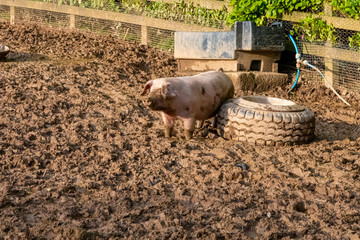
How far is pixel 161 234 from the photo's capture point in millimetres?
2904

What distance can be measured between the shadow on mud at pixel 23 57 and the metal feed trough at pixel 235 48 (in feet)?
6.28

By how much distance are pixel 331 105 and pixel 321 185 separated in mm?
2783

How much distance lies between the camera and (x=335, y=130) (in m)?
5.39

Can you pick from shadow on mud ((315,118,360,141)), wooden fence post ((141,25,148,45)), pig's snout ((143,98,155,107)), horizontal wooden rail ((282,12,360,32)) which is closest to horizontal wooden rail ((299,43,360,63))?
horizontal wooden rail ((282,12,360,32))

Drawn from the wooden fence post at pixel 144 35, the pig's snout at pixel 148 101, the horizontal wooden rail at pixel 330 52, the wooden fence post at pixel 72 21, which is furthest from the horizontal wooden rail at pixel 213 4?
the pig's snout at pixel 148 101

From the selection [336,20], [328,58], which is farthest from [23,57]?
[336,20]

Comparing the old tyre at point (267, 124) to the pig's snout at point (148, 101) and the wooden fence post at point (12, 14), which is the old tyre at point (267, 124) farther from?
the wooden fence post at point (12, 14)

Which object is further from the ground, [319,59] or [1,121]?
[319,59]

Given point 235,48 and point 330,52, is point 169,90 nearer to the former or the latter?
point 235,48

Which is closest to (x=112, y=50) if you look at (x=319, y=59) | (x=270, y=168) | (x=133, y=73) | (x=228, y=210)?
(x=133, y=73)

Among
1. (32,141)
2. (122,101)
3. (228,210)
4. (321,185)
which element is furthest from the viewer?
(122,101)

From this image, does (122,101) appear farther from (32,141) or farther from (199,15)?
(199,15)

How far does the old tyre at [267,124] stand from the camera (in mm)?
4582

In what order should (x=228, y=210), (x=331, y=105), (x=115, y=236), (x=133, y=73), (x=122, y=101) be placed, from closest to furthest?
(x=115, y=236) < (x=228, y=210) < (x=122, y=101) < (x=331, y=105) < (x=133, y=73)
